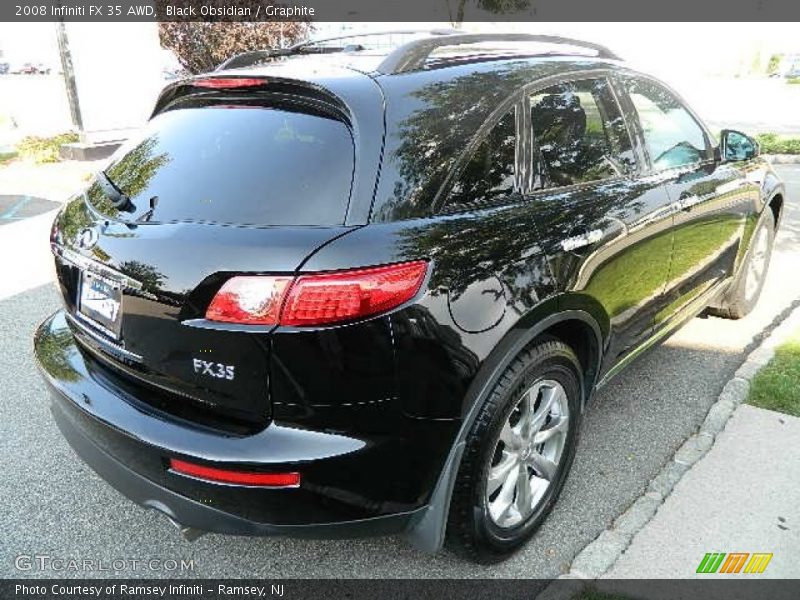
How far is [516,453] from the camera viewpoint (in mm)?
2506

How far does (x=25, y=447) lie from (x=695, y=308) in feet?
12.0

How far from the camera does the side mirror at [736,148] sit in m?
3.95

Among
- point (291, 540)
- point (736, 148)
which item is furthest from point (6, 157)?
point (736, 148)

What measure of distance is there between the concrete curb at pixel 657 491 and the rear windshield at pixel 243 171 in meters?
1.58

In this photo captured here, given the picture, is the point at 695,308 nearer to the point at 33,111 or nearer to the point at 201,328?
the point at 201,328

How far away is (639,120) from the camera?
3.26 m

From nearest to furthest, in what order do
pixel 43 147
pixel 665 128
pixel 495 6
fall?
pixel 665 128, pixel 43 147, pixel 495 6

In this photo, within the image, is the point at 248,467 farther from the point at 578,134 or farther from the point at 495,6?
the point at 495,6

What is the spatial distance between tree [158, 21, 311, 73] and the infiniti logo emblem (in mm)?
10370

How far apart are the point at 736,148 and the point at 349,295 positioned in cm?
315

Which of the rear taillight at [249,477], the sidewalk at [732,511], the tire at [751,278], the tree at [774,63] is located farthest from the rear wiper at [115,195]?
the tree at [774,63]

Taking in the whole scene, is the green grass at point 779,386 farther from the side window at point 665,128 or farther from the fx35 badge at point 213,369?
the fx35 badge at point 213,369

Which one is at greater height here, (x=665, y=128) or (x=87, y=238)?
(x=665, y=128)

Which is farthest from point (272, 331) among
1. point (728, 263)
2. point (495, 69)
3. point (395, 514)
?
point (728, 263)
